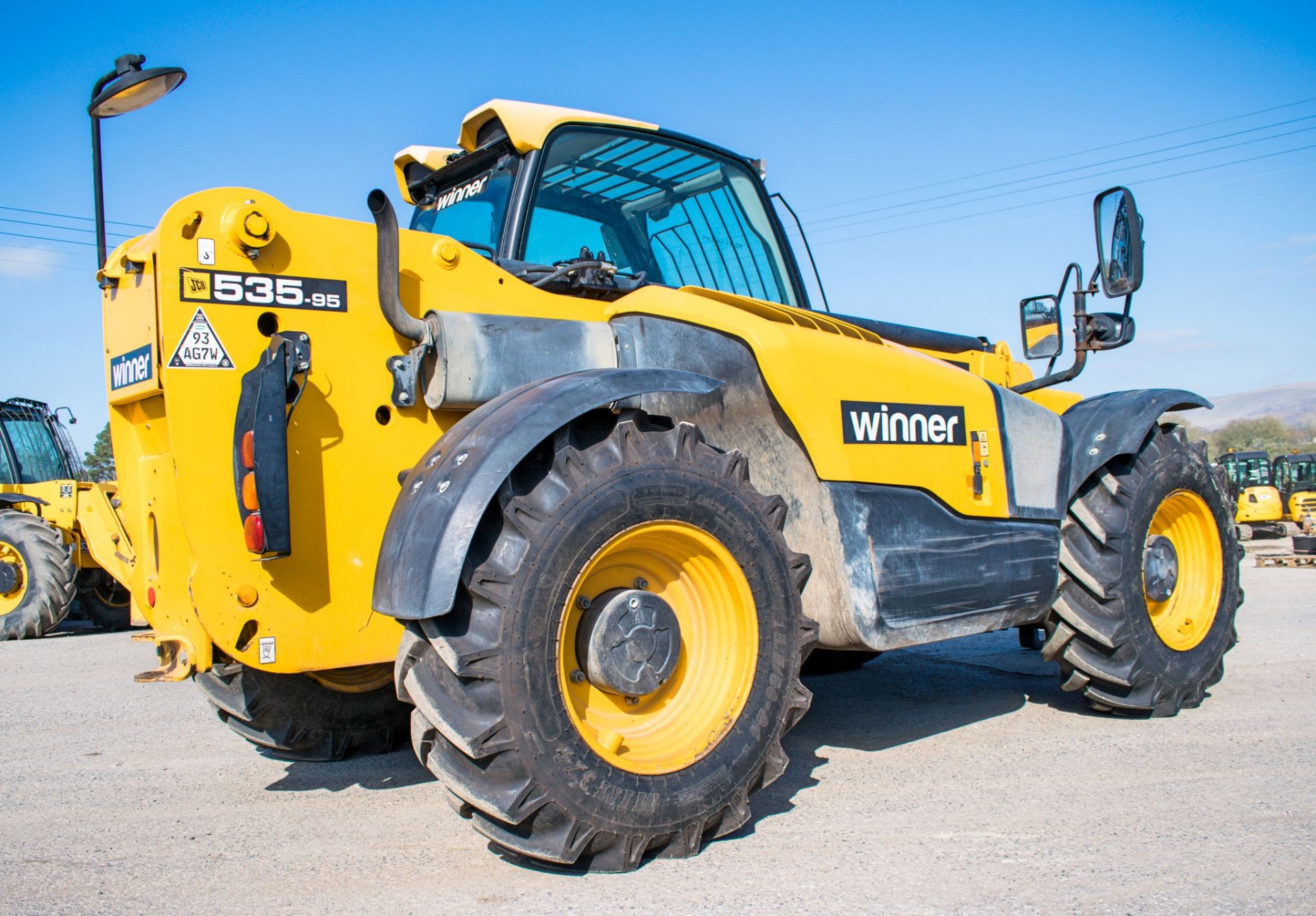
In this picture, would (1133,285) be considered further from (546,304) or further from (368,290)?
(368,290)

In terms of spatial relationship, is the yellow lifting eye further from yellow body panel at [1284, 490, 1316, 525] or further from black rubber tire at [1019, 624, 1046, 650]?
yellow body panel at [1284, 490, 1316, 525]

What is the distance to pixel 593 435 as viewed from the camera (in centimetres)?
315

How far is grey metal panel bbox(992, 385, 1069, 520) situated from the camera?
171 inches

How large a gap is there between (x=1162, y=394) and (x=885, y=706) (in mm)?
2060

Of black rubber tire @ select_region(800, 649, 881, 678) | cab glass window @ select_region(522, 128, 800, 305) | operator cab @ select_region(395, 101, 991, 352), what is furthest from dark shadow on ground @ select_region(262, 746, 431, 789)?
black rubber tire @ select_region(800, 649, 881, 678)

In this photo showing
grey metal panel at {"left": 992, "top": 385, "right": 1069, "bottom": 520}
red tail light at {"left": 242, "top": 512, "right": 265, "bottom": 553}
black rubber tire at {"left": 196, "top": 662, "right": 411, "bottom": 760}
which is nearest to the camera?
red tail light at {"left": 242, "top": 512, "right": 265, "bottom": 553}

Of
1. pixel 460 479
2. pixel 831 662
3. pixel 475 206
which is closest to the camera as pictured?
pixel 460 479

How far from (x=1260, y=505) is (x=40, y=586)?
23.4m

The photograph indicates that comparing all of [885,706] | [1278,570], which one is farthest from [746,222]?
[1278,570]

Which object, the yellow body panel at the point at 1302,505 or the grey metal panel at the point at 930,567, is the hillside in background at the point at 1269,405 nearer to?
the yellow body panel at the point at 1302,505

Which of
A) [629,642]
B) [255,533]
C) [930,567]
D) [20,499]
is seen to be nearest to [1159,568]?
[930,567]

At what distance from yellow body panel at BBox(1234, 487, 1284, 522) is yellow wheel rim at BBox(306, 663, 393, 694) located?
76.3 ft

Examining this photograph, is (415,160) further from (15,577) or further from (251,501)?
(15,577)

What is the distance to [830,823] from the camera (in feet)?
11.0
